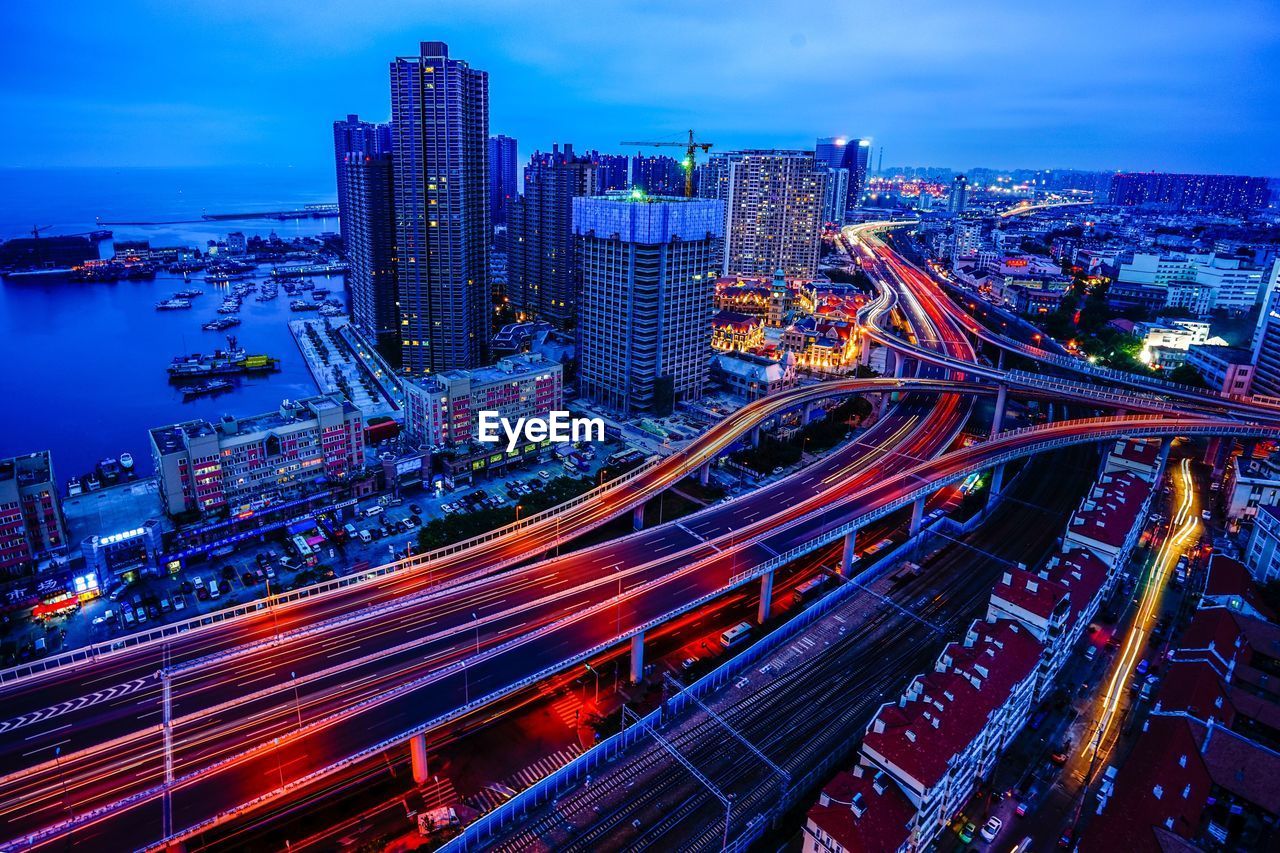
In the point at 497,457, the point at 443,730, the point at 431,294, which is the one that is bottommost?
the point at 443,730

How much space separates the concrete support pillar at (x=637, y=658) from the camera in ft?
132

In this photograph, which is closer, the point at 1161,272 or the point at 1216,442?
the point at 1216,442

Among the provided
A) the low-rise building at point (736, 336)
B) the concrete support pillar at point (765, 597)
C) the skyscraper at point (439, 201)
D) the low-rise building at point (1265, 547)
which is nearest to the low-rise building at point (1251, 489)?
the low-rise building at point (1265, 547)

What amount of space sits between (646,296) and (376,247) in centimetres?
5397

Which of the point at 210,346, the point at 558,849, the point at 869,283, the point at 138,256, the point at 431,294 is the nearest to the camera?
the point at 558,849

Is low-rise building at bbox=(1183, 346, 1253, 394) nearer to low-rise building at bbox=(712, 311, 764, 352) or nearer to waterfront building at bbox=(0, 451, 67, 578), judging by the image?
low-rise building at bbox=(712, 311, 764, 352)

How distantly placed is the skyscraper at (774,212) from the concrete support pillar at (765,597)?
113 m

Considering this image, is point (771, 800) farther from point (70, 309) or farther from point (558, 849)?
point (70, 309)

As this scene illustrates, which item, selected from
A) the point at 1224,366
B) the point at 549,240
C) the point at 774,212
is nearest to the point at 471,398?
Answer: the point at 549,240

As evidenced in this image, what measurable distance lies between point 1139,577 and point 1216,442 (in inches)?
1327

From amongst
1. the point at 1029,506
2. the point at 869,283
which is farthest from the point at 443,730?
the point at 869,283

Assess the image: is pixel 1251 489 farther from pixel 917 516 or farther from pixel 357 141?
pixel 357 141

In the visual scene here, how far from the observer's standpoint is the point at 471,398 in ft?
227

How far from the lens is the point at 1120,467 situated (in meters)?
65.5
